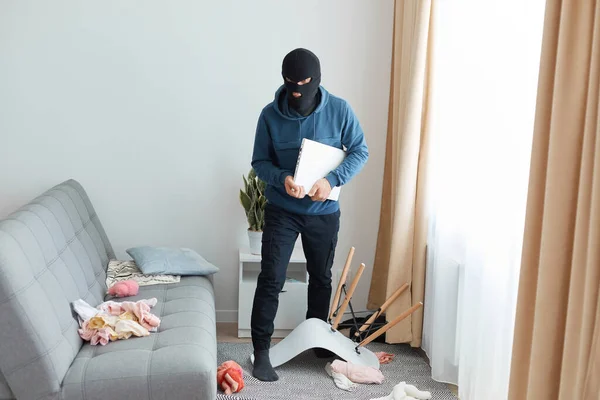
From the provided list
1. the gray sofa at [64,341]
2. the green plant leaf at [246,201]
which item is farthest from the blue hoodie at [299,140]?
the gray sofa at [64,341]

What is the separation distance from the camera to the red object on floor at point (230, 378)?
3113 millimetres

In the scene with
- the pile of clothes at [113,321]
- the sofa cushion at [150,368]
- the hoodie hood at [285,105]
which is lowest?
the sofa cushion at [150,368]

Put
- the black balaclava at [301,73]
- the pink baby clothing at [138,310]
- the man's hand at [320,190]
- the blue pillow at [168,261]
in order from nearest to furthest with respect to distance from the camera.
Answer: the pink baby clothing at [138,310] < the black balaclava at [301,73] < the man's hand at [320,190] < the blue pillow at [168,261]

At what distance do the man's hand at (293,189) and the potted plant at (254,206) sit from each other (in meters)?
0.68

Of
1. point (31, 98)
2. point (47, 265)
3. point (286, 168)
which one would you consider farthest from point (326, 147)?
point (31, 98)

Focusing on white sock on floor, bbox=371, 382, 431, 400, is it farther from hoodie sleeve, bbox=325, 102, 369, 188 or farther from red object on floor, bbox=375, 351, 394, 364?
hoodie sleeve, bbox=325, 102, 369, 188

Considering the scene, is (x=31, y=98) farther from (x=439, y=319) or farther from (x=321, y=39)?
(x=439, y=319)

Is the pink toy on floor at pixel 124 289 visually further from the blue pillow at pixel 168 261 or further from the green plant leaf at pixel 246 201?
the green plant leaf at pixel 246 201

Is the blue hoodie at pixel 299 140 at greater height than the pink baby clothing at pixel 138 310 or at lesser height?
greater

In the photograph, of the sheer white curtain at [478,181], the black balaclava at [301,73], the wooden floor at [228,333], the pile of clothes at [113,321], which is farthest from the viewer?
the wooden floor at [228,333]

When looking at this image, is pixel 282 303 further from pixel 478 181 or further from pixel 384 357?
pixel 478 181

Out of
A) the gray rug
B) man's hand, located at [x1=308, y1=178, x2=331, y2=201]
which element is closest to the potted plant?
the gray rug

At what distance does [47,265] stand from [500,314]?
1.70 meters

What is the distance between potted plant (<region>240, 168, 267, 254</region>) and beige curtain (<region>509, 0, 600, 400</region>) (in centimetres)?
196
